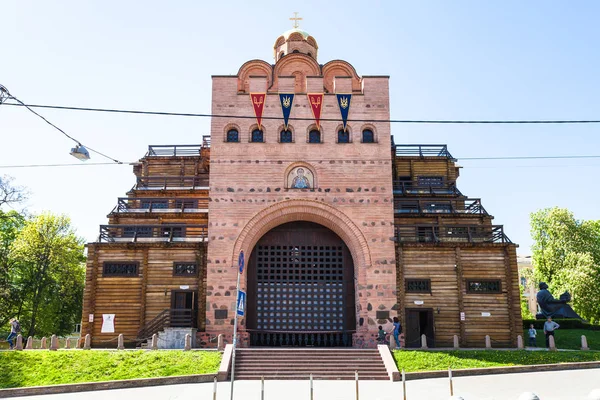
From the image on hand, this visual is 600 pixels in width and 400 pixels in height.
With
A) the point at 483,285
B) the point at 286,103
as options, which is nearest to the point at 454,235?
the point at 483,285

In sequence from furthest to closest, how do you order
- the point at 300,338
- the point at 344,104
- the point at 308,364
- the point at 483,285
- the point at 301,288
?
1. the point at 344,104
2. the point at 483,285
3. the point at 301,288
4. the point at 300,338
5. the point at 308,364

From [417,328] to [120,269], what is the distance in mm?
13664

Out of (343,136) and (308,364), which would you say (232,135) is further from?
(308,364)

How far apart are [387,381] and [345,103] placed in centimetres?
1231

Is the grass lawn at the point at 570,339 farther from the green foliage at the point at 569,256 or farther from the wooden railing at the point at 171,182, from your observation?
the wooden railing at the point at 171,182

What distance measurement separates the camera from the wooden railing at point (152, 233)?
23.9 m

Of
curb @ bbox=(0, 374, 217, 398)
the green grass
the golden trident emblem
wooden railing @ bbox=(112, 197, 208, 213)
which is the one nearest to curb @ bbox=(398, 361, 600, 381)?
the green grass

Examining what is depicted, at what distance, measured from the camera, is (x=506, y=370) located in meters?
17.1

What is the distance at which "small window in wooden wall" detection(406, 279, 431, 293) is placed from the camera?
22906 millimetres

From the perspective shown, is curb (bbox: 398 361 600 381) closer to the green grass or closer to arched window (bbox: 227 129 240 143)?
the green grass

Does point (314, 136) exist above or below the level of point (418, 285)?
above

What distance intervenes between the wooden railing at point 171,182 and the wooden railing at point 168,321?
957 centimetres

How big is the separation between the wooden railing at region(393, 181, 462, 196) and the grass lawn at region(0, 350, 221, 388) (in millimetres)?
16167

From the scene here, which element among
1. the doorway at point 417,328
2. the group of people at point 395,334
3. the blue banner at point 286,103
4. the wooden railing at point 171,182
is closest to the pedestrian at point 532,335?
the doorway at point 417,328
